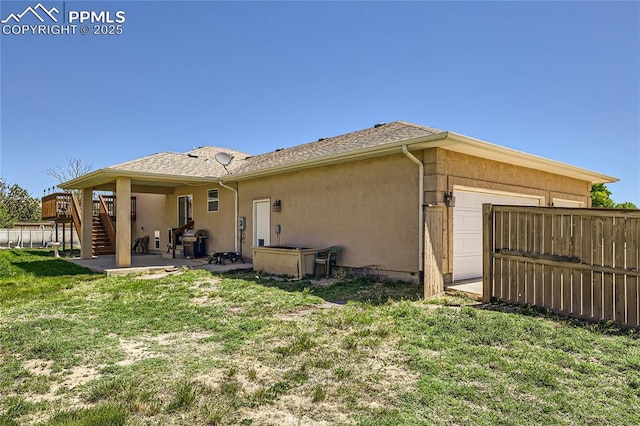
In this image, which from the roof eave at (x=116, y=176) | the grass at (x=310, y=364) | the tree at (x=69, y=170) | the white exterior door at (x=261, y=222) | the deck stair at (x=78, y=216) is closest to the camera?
the grass at (x=310, y=364)

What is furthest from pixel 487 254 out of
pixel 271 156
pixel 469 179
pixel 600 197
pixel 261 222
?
pixel 600 197

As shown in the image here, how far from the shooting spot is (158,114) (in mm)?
18828

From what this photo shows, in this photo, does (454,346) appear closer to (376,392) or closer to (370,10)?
(376,392)

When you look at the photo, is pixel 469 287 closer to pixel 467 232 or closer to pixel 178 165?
pixel 467 232

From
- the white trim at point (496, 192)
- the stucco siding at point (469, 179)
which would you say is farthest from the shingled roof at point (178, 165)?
the white trim at point (496, 192)

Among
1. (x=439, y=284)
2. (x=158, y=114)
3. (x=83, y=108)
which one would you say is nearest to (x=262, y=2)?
(x=439, y=284)

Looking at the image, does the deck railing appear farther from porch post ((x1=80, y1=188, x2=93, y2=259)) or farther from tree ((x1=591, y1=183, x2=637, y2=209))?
tree ((x1=591, y1=183, x2=637, y2=209))

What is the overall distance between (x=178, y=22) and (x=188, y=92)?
5862 mm

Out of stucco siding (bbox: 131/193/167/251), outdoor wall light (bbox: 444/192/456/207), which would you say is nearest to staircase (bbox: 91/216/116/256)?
stucco siding (bbox: 131/193/167/251)

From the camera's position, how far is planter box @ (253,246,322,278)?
8.70 m

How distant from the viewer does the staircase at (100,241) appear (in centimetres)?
1527

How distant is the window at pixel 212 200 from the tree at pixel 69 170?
26.7 m

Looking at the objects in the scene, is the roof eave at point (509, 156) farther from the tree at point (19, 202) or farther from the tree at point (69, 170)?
the tree at point (19, 202)

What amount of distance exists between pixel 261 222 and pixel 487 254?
24.7 ft
